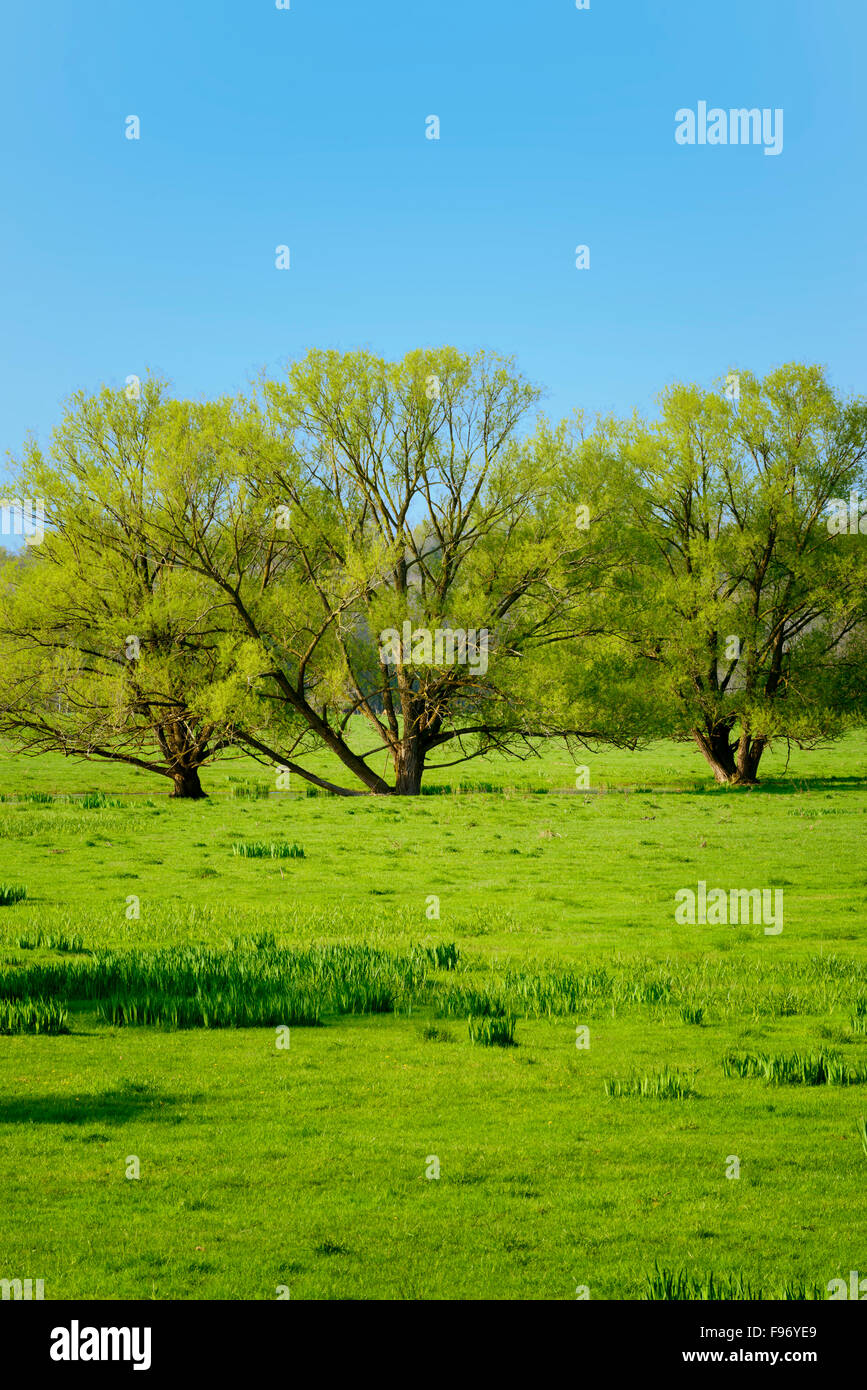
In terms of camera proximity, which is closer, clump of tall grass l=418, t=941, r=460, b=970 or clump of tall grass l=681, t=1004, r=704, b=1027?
clump of tall grass l=681, t=1004, r=704, b=1027

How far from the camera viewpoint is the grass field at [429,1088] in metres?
5.77

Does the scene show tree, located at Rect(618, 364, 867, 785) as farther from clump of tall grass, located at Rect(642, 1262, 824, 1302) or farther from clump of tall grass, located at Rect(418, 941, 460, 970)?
clump of tall grass, located at Rect(642, 1262, 824, 1302)

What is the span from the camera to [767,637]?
138 feet

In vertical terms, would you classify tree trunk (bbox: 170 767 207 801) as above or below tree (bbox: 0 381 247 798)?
below

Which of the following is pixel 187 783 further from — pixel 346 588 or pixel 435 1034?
pixel 435 1034

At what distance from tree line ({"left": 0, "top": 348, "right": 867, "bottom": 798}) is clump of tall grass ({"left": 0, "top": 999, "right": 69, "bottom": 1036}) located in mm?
21982

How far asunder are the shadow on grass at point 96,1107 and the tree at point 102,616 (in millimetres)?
24640

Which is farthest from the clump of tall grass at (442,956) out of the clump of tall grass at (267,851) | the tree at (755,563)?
the tree at (755,563)

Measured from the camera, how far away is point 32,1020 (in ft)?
32.0

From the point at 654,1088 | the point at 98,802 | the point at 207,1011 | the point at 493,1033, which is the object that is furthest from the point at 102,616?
the point at 654,1088

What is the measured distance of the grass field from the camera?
18.9 feet

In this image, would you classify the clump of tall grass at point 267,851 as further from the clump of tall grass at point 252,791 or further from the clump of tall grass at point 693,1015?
the clump of tall grass at point 252,791

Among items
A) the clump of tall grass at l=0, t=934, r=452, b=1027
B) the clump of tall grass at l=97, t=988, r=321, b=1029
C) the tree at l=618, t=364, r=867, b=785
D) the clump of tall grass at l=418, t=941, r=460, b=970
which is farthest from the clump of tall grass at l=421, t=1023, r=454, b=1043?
the tree at l=618, t=364, r=867, b=785
